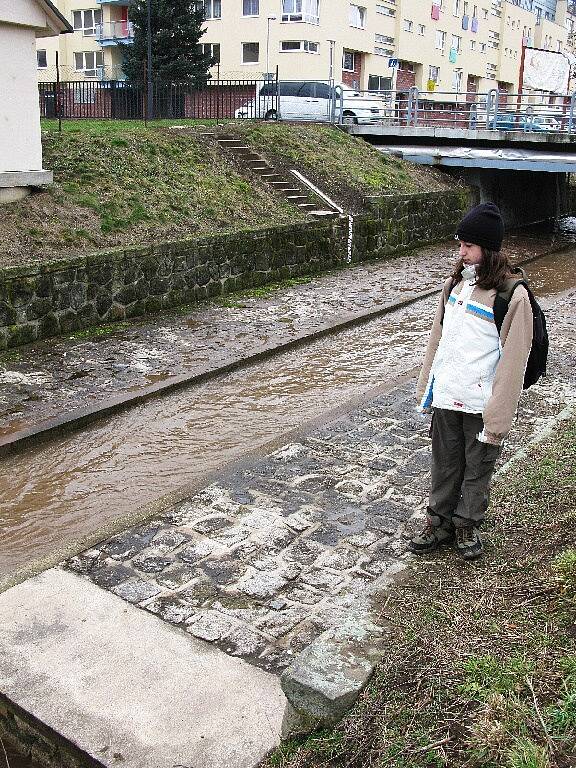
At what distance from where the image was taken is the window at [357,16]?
41906mm

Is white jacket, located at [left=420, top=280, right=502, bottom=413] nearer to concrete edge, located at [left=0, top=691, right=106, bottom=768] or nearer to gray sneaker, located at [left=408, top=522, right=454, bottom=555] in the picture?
gray sneaker, located at [left=408, top=522, right=454, bottom=555]

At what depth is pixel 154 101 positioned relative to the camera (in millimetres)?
22609

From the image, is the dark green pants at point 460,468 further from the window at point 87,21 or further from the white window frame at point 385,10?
the window at point 87,21

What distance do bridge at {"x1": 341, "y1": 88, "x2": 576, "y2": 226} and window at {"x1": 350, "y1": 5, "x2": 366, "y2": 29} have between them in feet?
59.1

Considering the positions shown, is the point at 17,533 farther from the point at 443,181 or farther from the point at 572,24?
the point at 572,24

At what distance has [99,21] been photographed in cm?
4600

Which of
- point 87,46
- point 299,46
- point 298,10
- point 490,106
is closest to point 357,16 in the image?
point 298,10

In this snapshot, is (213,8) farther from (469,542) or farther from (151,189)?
(469,542)

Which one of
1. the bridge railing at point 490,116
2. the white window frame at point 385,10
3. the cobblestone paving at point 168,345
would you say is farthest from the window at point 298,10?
the cobblestone paving at point 168,345

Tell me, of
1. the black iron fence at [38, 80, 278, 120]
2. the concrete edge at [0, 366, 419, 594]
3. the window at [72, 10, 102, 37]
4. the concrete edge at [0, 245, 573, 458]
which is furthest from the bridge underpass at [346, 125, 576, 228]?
the window at [72, 10, 102, 37]

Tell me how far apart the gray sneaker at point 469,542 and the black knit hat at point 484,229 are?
5.46 feet

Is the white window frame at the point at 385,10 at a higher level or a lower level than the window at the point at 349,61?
higher

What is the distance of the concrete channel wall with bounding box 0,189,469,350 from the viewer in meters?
10.3

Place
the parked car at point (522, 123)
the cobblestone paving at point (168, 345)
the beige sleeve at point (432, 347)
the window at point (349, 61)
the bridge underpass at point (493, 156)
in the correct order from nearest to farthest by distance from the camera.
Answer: the beige sleeve at point (432, 347) → the cobblestone paving at point (168, 345) → the bridge underpass at point (493, 156) → the parked car at point (522, 123) → the window at point (349, 61)
